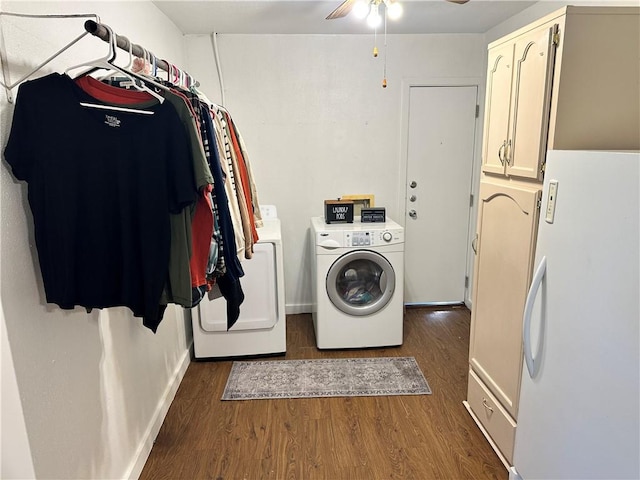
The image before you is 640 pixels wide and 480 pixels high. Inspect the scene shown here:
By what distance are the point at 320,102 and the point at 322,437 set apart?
247cm

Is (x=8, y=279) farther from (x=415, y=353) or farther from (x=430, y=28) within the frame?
(x=430, y=28)

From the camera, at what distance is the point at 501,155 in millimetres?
1845

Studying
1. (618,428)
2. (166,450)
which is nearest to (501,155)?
(618,428)

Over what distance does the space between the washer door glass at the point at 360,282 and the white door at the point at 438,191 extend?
84cm

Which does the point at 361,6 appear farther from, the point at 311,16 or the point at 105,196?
the point at 105,196

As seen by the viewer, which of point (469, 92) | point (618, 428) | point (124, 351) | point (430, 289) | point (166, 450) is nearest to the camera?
point (618, 428)

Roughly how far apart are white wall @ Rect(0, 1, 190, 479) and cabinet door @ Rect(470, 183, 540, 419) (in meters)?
1.67

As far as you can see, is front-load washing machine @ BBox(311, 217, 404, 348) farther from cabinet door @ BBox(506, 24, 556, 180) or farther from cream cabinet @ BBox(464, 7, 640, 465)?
cabinet door @ BBox(506, 24, 556, 180)

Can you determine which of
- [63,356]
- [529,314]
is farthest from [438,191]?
[63,356]

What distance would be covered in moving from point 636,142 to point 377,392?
181 cm

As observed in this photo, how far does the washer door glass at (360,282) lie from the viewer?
2.91 meters

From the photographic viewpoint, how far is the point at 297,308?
3789mm

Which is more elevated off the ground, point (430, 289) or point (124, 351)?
point (124, 351)

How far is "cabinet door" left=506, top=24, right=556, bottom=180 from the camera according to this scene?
1.50 metres
